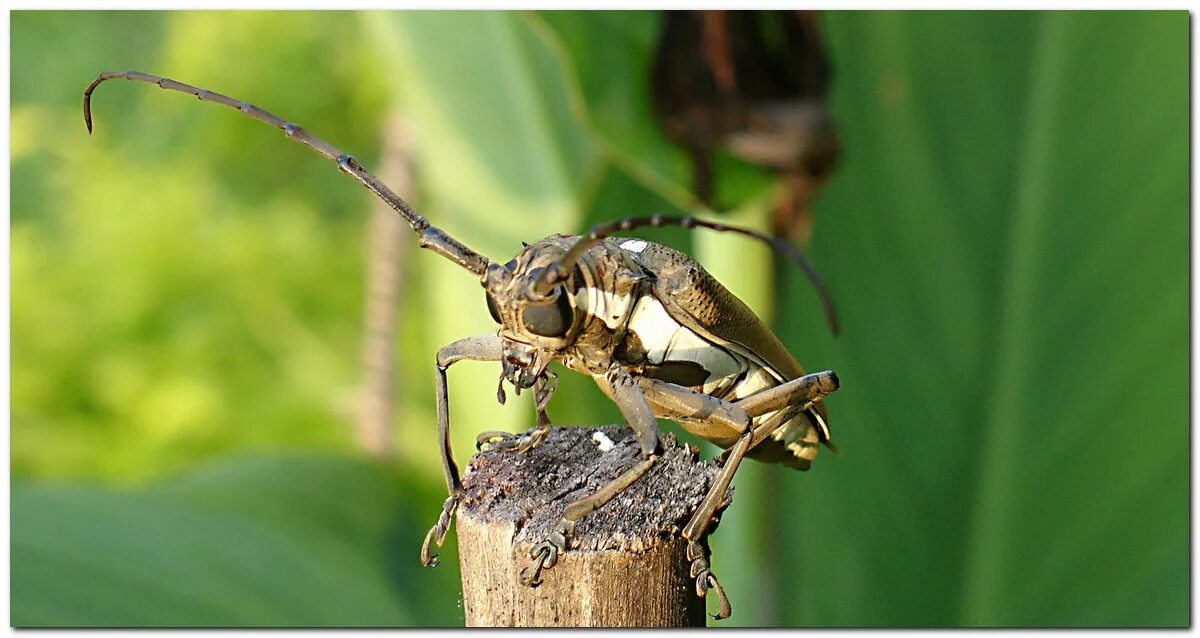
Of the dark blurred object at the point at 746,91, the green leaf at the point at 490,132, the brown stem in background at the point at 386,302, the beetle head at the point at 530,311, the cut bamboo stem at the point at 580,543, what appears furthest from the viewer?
the brown stem in background at the point at 386,302

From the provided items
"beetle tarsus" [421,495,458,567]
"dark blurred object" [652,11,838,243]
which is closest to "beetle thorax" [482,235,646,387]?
"beetle tarsus" [421,495,458,567]

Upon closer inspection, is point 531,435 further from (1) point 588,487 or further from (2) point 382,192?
(2) point 382,192

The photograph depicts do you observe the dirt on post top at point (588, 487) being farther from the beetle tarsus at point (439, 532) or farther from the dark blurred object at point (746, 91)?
the dark blurred object at point (746, 91)

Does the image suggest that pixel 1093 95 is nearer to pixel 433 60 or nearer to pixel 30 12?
pixel 433 60

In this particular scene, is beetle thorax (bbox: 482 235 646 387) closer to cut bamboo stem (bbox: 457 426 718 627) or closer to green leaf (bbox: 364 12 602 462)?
cut bamboo stem (bbox: 457 426 718 627)

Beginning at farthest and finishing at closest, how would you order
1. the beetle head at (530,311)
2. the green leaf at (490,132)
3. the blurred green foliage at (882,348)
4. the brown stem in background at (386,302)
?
the brown stem in background at (386,302), the green leaf at (490,132), the blurred green foliage at (882,348), the beetle head at (530,311)

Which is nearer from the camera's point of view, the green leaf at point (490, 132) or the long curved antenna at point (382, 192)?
the long curved antenna at point (382, 192)

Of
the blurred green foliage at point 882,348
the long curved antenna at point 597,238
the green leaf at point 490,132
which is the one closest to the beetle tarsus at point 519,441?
the long curved antenna at point 597,238

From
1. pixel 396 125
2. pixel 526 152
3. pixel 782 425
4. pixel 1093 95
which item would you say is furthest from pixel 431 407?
pixel 782 425
